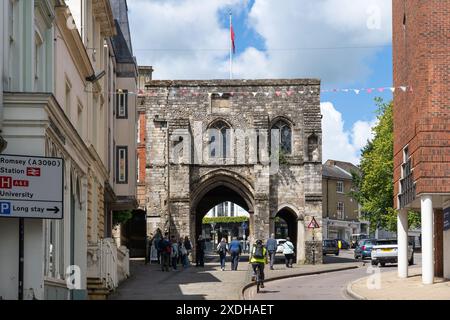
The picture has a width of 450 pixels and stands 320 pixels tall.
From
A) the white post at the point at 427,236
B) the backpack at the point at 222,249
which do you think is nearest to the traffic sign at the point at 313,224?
the backpack at the point at 222,249

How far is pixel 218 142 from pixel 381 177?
1694 cm

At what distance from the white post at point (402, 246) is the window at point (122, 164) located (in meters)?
10.9

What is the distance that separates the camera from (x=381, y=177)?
6638 centimetres

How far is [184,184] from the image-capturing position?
5309 cm

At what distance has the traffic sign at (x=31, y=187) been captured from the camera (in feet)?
51.1

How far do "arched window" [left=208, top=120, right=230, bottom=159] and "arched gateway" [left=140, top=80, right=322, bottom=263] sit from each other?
2.2 inches

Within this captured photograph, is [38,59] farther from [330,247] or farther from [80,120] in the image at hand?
[330,247]

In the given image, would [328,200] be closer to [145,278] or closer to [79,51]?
[145,278]

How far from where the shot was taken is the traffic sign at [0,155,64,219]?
15.6m

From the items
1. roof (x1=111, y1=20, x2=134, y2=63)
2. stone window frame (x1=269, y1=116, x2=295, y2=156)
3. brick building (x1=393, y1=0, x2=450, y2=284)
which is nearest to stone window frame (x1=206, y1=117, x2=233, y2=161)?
stone window frame (x1=269, y1=116, x2=295, y2=156)

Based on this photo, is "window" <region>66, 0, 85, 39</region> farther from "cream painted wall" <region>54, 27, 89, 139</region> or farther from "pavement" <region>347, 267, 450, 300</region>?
"pavement" <region>347, 267, 450, 300</region>

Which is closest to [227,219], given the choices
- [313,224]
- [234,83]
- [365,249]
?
[365,249]
